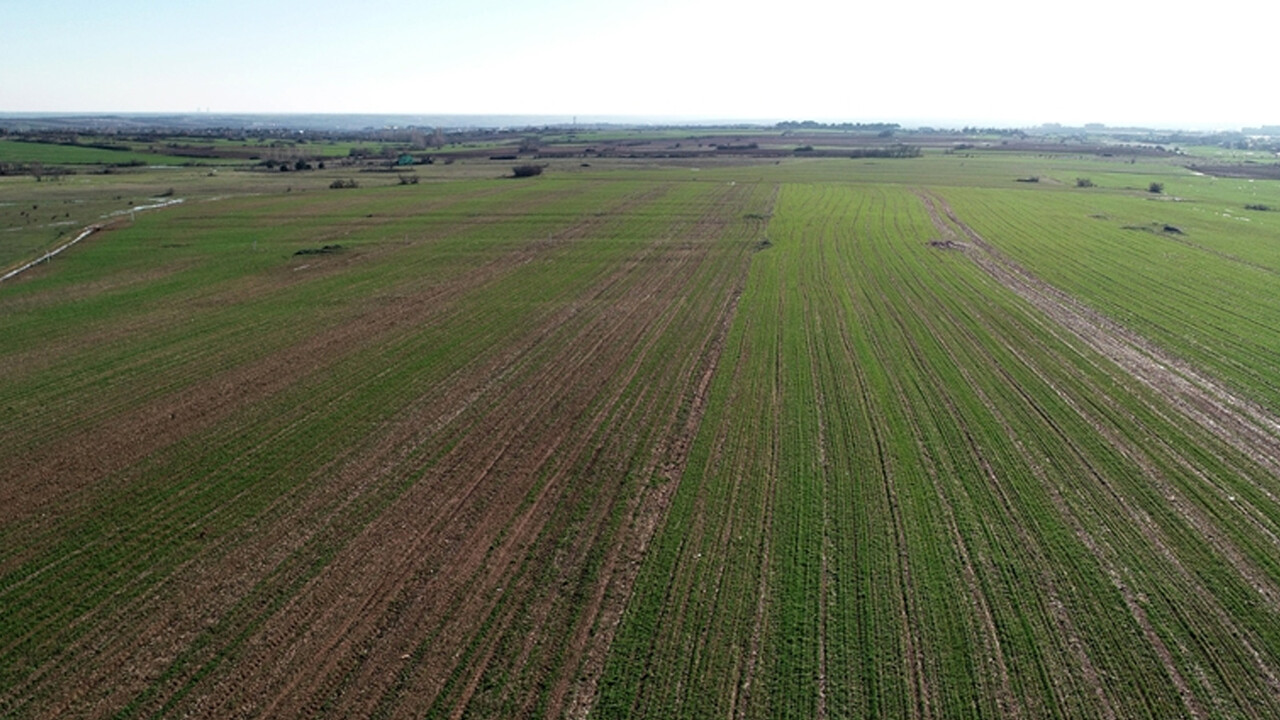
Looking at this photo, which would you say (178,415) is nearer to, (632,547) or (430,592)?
(430,592)

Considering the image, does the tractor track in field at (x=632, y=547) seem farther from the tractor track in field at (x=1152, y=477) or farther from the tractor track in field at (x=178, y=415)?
the tractor track in field at (x=178, y=415)

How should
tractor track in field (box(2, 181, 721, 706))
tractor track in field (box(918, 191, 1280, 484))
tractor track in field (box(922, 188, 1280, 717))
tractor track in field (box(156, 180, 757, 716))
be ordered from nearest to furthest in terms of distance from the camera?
tractor track in field (box(156, 180, 757, 716)), tractor track in field (box(2, 181, 721, 706)), tractor track in field (box(922, 188, 1280, 717)), tractor track in field (box(918, 191, 1280, 484))

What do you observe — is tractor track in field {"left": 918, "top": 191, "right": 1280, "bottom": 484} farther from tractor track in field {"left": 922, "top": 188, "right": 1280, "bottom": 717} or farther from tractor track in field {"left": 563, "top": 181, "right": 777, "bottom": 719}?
tractor track in field {"left": 563, "top": 181, "right": 777, "bottom": 719}

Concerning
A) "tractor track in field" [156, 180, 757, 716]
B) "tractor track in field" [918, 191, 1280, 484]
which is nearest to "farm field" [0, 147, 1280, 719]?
"tractor track in field" [156, 180, 757, 716]

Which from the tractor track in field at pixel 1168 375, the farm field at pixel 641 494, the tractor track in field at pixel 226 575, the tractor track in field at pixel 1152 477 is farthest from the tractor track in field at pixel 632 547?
the tractor track in field at pixel 1168 375

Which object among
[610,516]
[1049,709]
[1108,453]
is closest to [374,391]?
[610,516]

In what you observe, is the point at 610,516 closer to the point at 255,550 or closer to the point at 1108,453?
the point at 255,550

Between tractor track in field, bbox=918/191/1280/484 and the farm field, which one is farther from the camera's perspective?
tractor track in field, bbox=918/191/1280/484

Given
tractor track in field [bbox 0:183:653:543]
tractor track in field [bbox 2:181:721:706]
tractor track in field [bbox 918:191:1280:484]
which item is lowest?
tractor track in field [bbox 2:181:721:706]

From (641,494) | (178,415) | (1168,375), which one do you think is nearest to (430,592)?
(641,494)
